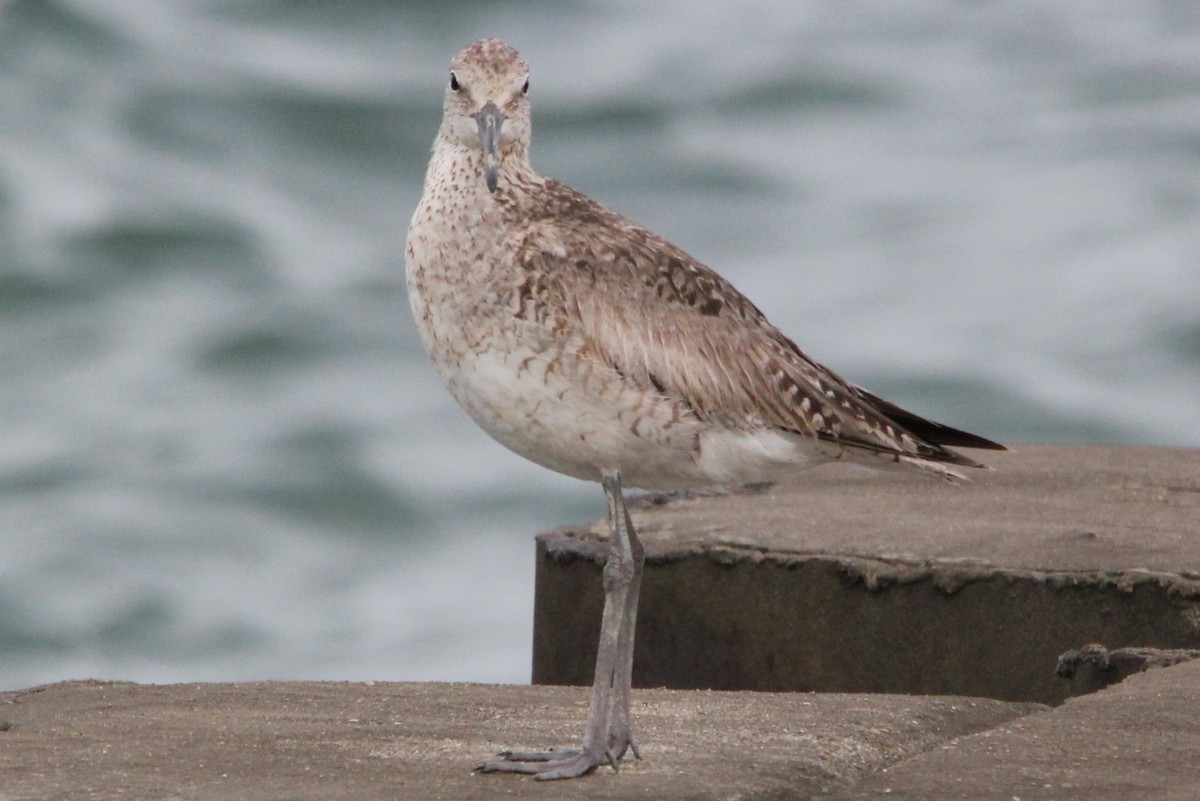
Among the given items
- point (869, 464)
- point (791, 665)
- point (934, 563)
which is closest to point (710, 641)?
point (791, 665)

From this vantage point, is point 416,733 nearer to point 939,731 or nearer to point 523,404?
point 523,404

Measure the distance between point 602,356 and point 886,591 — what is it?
6.13 ft

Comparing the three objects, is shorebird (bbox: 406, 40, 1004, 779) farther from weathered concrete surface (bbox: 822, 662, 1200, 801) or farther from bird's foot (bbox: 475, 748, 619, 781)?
weathered concrete surface (bbox: 822, 662, 1200, 801)

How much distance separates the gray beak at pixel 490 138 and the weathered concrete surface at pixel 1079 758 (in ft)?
6.73

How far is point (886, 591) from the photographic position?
699cm

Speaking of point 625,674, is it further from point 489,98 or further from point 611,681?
point 489,98

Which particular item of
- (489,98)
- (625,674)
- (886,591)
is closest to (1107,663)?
(886,591)

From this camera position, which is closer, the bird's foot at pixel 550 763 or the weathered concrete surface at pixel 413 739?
the weathered concrete surface at pixel 413 739

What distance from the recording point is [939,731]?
5.87 meters

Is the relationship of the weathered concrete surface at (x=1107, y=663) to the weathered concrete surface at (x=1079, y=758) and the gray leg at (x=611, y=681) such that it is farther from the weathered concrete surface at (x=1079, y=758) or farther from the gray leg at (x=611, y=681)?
the gray leg at (x=611, y=681)

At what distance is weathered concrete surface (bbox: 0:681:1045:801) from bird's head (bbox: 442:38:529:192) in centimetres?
170

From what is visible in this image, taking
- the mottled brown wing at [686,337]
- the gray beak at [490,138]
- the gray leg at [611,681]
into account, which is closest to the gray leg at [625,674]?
the gray leg at [611,681]

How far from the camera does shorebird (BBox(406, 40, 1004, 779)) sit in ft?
18.4

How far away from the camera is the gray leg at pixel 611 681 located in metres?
5.25
